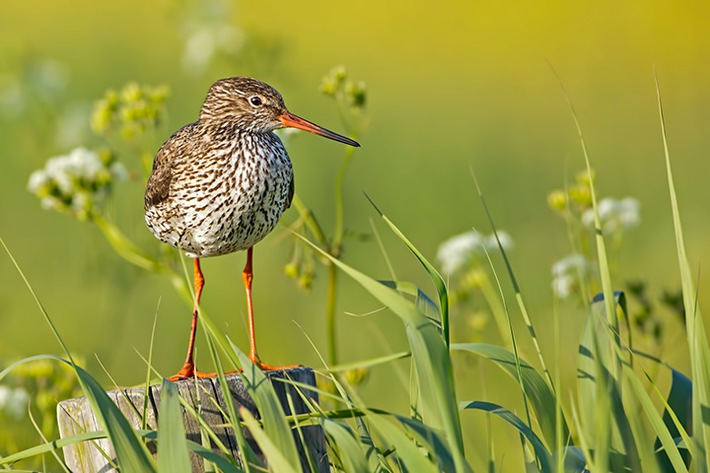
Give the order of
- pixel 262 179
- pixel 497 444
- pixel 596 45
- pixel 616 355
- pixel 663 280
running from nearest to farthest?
pixel 616 355 → pixel 262 179 → pixel 497 444 → pixel 663 280 → pixel 596 45

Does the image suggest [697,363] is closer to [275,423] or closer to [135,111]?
[275,423]

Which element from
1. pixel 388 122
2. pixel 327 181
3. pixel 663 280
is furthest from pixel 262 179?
pixel 388 122

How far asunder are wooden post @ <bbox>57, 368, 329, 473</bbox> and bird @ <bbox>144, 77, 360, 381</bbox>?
584mm

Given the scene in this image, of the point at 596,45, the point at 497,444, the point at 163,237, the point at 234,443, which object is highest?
the point at 596,45

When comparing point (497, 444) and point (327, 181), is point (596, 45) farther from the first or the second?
point (497, 444)

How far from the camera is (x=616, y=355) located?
9.95 feet

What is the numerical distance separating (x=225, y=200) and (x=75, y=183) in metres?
1.42

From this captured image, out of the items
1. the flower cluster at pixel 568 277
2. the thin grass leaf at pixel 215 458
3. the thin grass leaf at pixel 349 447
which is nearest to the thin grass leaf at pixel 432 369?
the thin grass leaf at pixel 349 447

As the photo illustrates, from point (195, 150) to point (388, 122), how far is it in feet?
23.9

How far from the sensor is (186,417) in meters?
3.49

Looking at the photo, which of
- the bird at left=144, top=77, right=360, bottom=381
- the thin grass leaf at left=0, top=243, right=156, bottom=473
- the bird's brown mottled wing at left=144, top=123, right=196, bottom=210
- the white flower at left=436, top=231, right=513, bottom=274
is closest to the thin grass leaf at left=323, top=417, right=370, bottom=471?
the thin grass leaf at left=0, top=243, right=156, bottom=473

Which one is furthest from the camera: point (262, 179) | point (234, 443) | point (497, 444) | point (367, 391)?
point (367, 391)

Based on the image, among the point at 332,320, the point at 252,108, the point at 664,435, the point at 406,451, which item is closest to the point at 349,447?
the point at 406,451

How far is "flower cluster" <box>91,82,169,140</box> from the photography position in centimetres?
560
